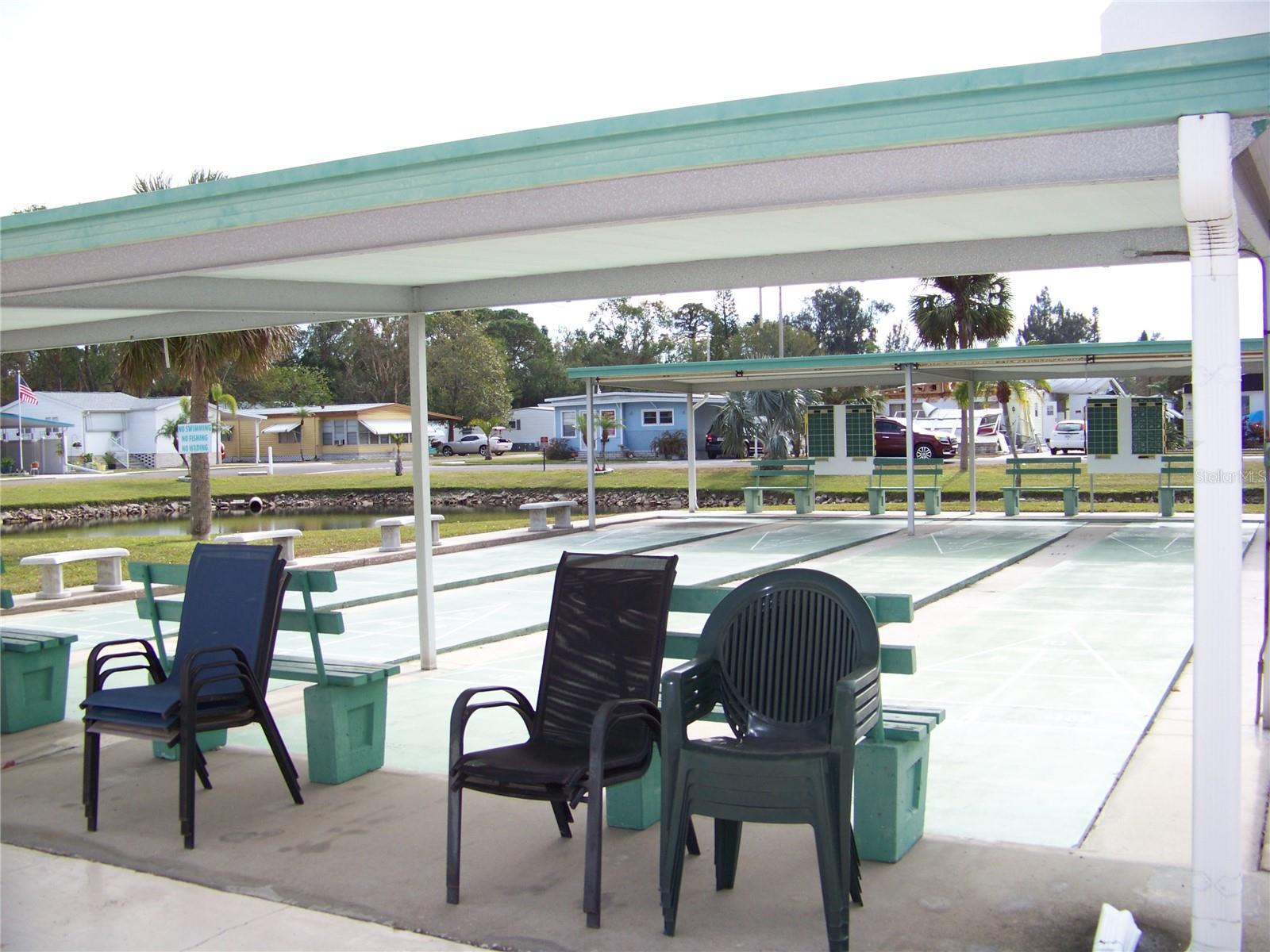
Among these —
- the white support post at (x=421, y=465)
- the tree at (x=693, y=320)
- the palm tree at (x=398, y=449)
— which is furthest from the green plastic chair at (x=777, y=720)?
the tree at (x=693, y=320)

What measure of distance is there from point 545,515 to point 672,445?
92.5 feet

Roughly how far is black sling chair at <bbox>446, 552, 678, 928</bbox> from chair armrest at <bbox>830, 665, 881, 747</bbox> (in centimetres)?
75

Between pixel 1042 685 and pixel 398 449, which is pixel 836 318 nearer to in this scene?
pixel 398 449

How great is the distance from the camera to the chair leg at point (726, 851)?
409 centimetres

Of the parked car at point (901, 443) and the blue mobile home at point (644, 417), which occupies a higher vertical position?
the blue mobile home at point (644, 417)

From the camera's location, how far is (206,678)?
4.98 m

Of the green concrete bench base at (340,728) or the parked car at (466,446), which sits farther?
the parked car at (466,446)

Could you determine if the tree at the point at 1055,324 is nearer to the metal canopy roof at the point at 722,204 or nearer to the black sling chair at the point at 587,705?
the metal canopy roof at the point at 722,204

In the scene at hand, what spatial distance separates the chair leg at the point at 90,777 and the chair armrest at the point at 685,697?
105 inches

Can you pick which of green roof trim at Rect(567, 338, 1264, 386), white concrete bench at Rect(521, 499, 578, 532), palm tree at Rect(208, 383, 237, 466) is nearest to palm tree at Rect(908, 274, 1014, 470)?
green roof trim at Rect(567, 338, 1264, 386)

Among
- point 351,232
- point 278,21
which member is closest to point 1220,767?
point 351,232

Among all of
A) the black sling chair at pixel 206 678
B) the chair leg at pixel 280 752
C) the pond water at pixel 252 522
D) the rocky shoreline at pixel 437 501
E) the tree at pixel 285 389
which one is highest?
the tree at pixel 285 389

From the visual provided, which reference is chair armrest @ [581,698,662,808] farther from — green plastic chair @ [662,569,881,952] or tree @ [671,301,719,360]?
tree @ [671,301,719,360]

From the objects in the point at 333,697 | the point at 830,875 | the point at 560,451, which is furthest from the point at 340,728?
the point at 560,451
